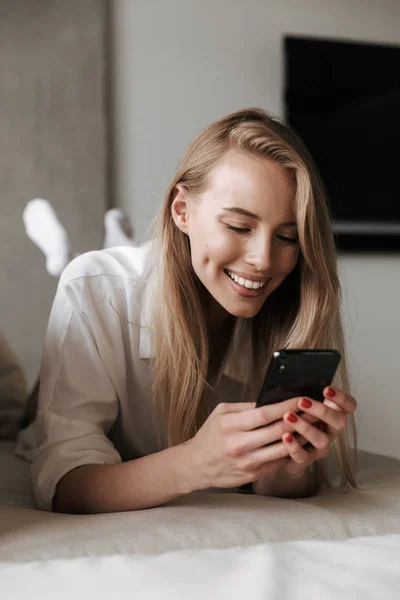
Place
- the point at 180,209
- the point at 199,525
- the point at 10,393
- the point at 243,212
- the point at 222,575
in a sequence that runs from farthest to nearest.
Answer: the point at 10,393, the point at 180,209, the point at 243,212, the point at 199,525, the point at 222,575

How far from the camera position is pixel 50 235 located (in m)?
2.17

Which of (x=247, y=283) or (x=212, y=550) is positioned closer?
(x=212, y=550)

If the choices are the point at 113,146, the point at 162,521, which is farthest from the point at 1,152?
the point at 162,521

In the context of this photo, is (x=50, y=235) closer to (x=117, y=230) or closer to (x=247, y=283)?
(x=117, y=230)

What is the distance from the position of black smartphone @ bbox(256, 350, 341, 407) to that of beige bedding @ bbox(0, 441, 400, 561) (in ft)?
0.46

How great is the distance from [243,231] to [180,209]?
0.15 meters

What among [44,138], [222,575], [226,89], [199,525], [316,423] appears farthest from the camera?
[226,89]

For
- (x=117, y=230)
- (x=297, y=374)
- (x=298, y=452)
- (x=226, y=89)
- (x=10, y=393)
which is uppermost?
(x=226, y=89)

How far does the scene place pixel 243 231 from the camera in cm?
108

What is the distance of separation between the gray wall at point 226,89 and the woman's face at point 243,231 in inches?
69.4

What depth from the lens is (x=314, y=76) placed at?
3365 millimetres

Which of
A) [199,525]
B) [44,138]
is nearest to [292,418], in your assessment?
[199,525]

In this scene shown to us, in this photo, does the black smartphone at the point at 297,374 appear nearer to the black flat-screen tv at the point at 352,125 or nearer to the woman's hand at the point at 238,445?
the woman's hand at the point at 238,445

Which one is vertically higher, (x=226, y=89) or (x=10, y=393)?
(x=226, y=89)
